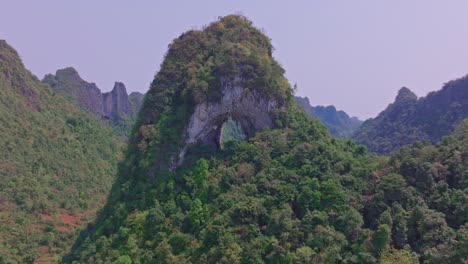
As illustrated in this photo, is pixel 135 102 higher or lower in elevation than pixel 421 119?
higher

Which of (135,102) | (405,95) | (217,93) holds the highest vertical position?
(405,95)

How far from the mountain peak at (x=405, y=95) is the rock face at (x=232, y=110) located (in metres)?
61.2

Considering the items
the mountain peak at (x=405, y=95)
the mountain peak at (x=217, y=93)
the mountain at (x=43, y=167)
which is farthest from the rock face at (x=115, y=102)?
Answer: the mountain peak at (x=217, y=93)

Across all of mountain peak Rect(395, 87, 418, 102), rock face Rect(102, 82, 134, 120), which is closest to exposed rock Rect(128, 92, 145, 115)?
rock face Rect(102, 82, 134, 120)

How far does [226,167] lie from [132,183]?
6.00 m

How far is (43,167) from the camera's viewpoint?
168 feet

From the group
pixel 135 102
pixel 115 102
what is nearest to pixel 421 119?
pixel 115 102

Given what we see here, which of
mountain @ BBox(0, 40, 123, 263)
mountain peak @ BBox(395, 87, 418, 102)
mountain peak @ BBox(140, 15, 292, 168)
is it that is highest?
mountain peak @ BBox(395, 87, 418, 102)

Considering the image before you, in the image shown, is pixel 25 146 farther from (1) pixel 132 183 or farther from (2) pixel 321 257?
(2) pixel 321 257

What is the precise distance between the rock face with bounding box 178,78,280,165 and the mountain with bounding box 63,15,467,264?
74 mm

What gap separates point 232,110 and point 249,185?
7.64 m

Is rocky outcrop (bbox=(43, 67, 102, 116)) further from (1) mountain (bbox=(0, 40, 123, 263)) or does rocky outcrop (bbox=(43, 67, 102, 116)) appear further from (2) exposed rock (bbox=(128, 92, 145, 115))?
(1) mountain (bbox=(0, 40, 123, 263))

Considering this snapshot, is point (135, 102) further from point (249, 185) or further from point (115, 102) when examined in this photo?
point (249, 185)

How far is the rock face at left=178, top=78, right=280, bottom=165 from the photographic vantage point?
32.3m
